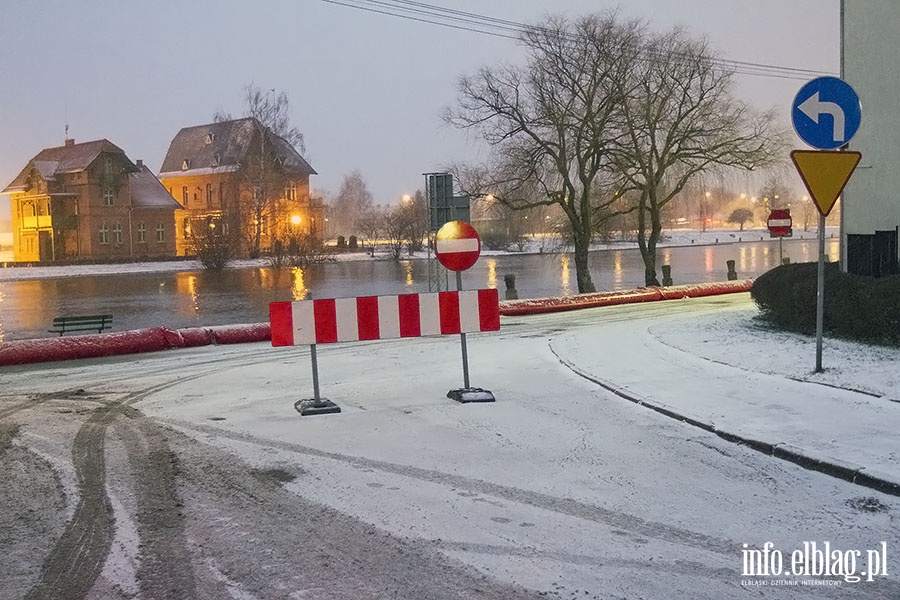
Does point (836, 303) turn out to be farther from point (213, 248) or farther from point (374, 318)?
point (213, 248)

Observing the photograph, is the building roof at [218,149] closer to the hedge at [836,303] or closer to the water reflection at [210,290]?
the water reflection at [210,290]

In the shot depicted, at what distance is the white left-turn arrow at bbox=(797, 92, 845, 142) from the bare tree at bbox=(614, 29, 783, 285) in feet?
70.8

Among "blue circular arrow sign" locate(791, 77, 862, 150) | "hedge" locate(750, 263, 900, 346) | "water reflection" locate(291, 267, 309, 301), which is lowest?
"water reflection" locate(291, 267, 309, 301)

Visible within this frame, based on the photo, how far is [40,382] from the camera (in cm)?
1247

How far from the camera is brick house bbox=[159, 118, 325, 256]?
7488cm

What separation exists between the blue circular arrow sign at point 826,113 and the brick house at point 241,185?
62124 millimetres

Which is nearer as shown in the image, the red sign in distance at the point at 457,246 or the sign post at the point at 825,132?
the sign post at the point at 825,132

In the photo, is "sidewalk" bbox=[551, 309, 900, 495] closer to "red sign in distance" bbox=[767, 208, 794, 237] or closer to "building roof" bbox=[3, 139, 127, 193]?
"red sign in distance" bbox=[767, 208, 794, 237]

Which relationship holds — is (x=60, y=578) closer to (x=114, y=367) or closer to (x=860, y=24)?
(x=114, y=367)

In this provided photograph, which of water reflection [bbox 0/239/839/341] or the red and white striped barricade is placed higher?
the red and white striped barricade

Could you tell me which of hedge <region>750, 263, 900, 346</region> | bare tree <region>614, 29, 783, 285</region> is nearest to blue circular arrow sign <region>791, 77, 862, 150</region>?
hedge <region>750, 263, 900, 346</region>

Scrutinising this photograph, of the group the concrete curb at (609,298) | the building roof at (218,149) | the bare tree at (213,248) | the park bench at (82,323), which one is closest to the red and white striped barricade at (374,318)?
the park bench at (82,323)

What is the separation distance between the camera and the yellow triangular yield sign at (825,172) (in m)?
9.23

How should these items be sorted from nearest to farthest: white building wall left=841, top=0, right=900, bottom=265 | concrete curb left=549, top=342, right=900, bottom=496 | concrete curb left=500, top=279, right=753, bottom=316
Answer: concrete curb left=549, top=342, right=900, bottom=496 → white building wall left=841, top=0, right=900, bottom=265 → concrete curb left=500, top=279, right=753, bottom=316
